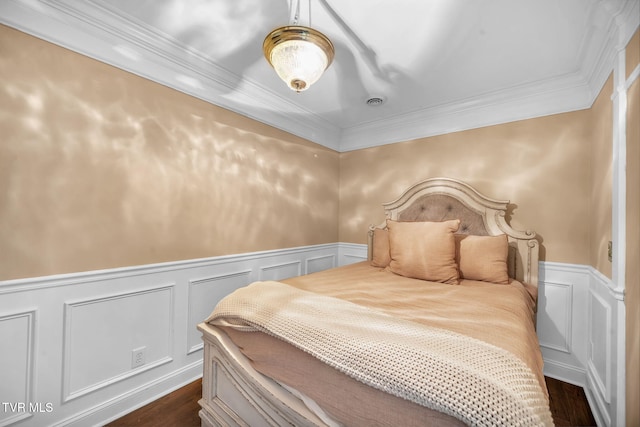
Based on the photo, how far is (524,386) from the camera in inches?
32.6

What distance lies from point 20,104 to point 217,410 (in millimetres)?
1906

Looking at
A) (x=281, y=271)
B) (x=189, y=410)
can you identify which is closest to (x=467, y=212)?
(x=281, y=271)

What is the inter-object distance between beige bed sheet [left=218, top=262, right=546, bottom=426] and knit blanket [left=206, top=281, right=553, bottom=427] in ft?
0.19

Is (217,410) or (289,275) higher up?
(289,275)

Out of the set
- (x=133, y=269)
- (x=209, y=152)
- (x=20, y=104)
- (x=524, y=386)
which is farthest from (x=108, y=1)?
(x=524, y=386)

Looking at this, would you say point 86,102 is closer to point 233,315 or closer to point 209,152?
point 209,152

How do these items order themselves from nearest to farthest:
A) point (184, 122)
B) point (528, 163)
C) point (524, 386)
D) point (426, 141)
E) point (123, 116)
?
point (524, 386)
point (123, 116)
point (184, 122)
point (528, 163)
point (426, 141)

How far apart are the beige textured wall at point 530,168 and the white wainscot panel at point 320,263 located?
111 centimetres

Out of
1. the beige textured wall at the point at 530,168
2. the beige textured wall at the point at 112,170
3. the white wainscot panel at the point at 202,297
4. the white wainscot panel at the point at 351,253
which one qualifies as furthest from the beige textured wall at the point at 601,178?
the white wainscot panel at the point at 202,297

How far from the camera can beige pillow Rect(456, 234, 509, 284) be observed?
2166mm

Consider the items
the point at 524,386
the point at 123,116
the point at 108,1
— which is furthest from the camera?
the point at 123,116

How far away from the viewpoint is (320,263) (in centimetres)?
343

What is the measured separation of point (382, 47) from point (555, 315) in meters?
2.55

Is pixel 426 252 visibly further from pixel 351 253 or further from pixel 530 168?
pixel 351 253
